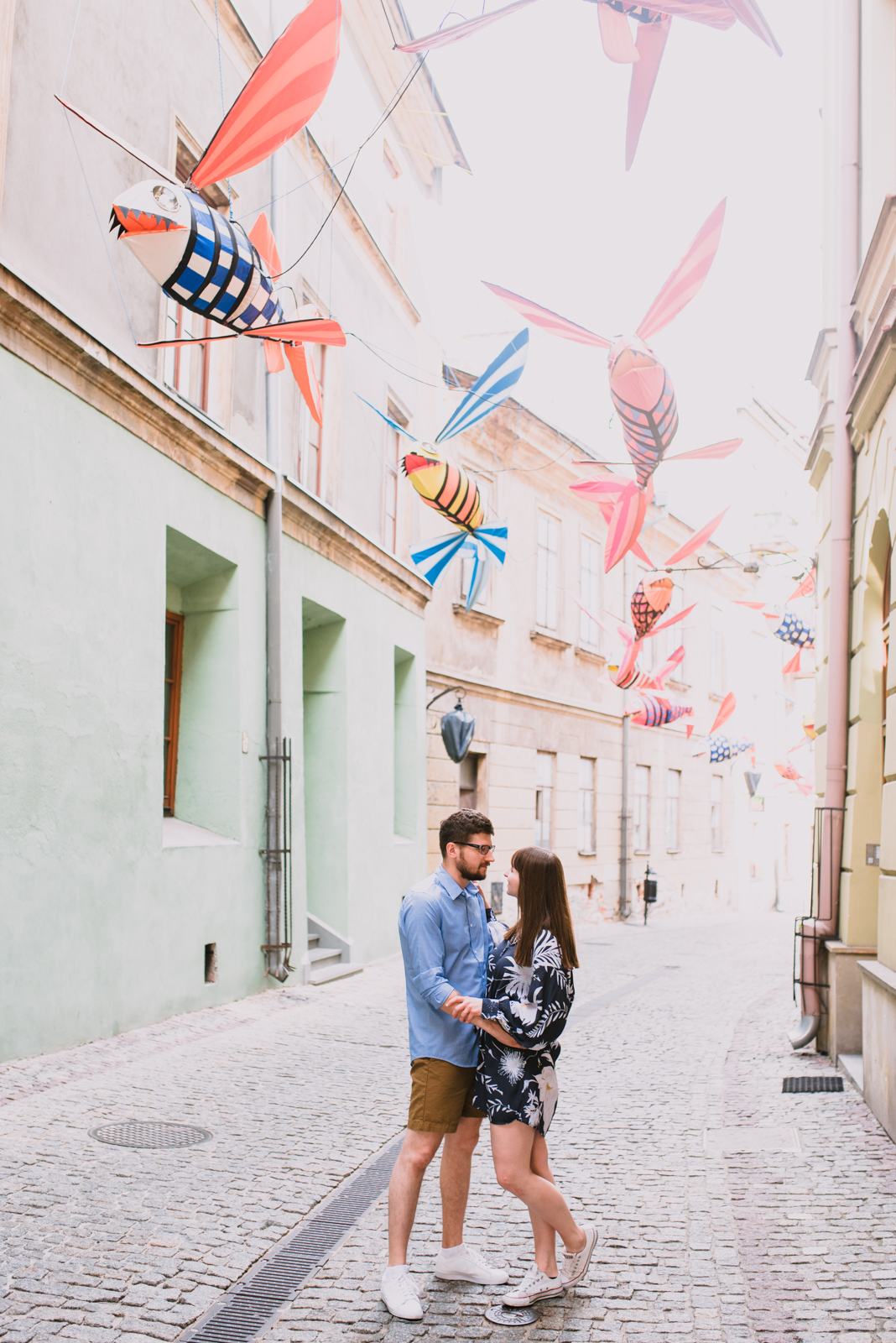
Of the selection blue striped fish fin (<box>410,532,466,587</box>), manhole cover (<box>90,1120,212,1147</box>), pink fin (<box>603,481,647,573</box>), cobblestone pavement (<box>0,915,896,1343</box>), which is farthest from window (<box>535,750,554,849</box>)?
manhole cover (<box>90,1120,212,1147</box>)

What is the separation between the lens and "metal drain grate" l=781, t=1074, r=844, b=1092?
7.34m

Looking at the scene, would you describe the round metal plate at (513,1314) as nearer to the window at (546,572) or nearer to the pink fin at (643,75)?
the pink fin at (643,75)

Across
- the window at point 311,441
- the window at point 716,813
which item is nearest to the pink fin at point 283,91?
the window at point 311,441

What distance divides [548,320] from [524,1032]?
5.50 metres

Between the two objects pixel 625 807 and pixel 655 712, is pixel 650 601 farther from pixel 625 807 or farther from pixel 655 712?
pixel 625 807

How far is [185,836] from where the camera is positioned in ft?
33.5

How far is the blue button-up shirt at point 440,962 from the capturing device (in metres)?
3.88

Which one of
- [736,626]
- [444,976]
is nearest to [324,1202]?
[444,976]

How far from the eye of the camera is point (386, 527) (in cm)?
1569

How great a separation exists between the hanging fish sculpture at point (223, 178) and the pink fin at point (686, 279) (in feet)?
9.04

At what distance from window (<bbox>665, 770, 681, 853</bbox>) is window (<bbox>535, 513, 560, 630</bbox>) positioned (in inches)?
292

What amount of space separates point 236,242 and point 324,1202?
4.51 metres

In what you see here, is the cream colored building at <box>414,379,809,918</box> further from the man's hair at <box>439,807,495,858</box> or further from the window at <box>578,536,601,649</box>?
the man's hair at <box>439,807,495,858</box>

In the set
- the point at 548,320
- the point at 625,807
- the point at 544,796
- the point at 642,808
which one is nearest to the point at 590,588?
the point at 625,807
